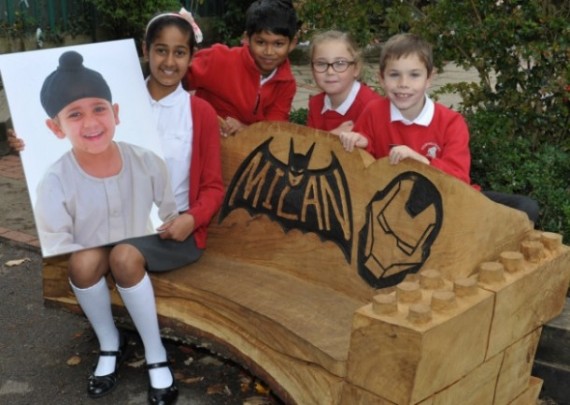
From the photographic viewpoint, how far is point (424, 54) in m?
3.14

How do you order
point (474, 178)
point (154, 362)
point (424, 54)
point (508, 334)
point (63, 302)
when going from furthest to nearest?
point (474, 178), point (63, 302), point (154, 362), point (424, 54), point (508, 334)

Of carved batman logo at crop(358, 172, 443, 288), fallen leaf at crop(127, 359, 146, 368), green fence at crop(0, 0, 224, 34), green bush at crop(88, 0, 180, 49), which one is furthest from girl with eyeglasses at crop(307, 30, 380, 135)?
green bush at crop(88, 0, 180, 49)

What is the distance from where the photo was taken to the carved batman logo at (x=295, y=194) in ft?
10.9

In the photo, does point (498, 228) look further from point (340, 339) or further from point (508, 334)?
point (340, 339)

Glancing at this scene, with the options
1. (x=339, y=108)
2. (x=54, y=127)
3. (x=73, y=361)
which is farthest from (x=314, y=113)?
(x=73, y=361)

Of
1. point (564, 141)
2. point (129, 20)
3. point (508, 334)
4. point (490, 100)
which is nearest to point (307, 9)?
point (490, 100)

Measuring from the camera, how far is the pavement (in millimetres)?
3449

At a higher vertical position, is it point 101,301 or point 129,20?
point 129,20

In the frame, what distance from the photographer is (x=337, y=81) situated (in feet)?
11.8

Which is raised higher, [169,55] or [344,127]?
[169,55]

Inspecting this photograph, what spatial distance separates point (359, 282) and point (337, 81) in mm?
929

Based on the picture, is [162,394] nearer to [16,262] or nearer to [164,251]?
[164,251]

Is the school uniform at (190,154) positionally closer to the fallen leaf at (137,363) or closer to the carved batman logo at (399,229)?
the fallen leaf at (137,363)

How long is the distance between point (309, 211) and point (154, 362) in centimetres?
91
